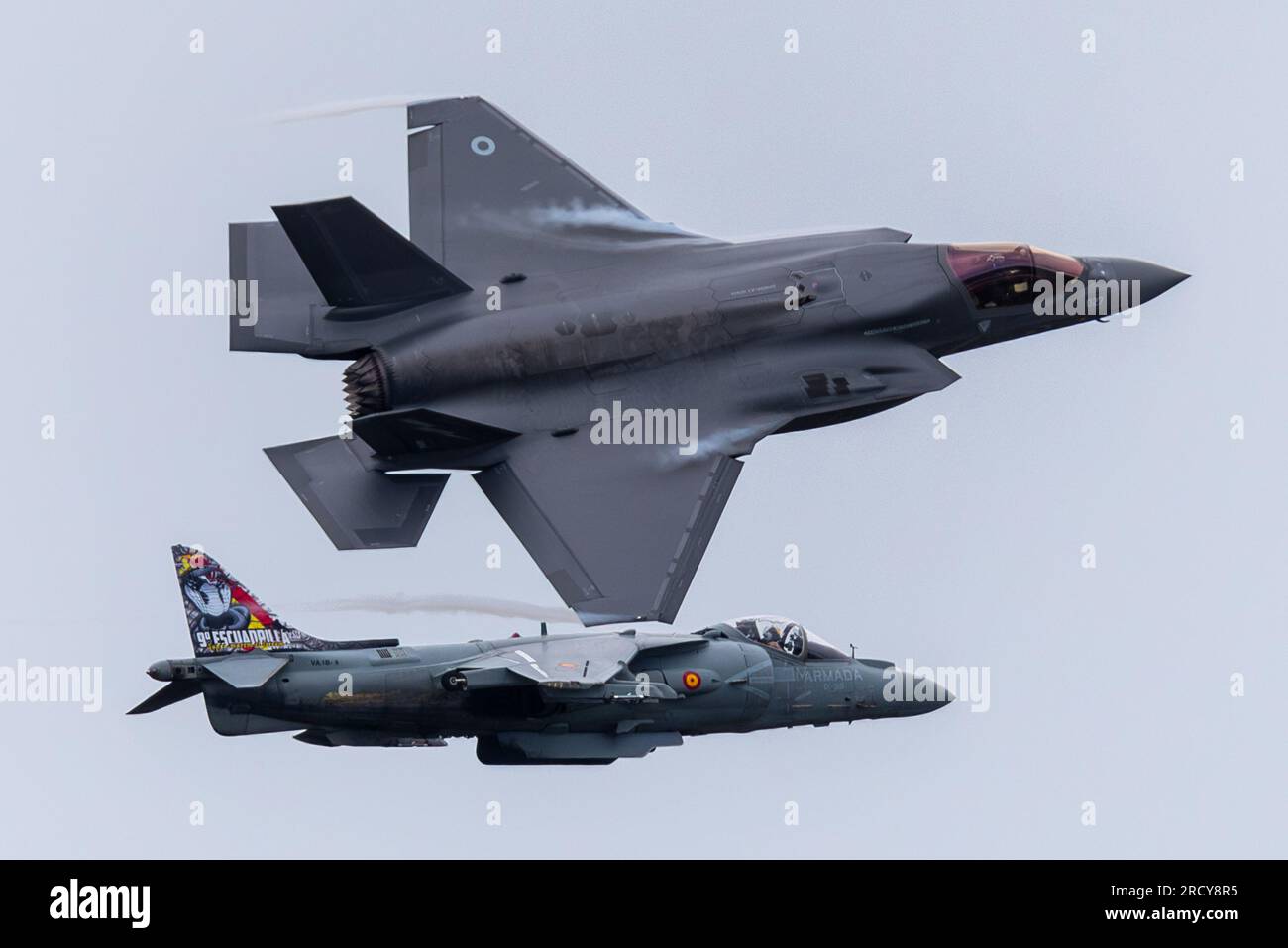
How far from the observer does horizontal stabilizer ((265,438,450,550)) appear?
2855cm

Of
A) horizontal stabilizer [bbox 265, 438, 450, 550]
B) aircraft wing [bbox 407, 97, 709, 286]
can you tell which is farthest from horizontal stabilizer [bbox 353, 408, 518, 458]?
aircraft wing [bbox 407, 97, 709, 286]

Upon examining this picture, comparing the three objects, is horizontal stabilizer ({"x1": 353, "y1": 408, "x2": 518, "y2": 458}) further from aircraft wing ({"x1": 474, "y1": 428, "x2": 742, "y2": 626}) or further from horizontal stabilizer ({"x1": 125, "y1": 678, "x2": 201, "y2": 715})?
horizontal stabilizer ({"x1": 125, "y1": 678, "x2": 201, "y2": 715})

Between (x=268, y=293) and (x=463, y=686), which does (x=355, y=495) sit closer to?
(x=268, y=293)

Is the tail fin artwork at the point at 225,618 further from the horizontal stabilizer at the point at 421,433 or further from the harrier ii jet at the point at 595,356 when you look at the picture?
the horizontal stabilizer at the point at 421,433

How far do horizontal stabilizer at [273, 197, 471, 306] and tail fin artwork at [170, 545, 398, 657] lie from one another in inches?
217

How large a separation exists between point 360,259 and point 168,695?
679 centimetres

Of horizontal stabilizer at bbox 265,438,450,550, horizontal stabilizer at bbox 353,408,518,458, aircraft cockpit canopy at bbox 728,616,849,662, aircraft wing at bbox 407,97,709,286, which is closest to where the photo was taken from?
horizontal stabilizer at bbox 353,408,518,458

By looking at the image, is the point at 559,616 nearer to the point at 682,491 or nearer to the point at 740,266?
the point at 682,491

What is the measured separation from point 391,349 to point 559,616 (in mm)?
3439

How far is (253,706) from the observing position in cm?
3178

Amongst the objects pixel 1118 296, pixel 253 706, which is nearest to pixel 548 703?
pixel 253 706

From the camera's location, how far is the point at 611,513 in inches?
1097

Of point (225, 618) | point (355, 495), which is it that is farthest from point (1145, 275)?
point (225, 618)

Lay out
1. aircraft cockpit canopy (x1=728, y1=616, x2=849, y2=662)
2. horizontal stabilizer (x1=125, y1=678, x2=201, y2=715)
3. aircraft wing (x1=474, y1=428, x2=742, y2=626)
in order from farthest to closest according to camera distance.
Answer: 1. aircraft cockpit canopy (x1=728, y1=616, x2=849, y2=662)
2. horizontal stabilizer (x1=125, y1=678, x2=201, y2=715)
3. aircraft wing (x1=474, y1=428, x2=742, y2=626)
